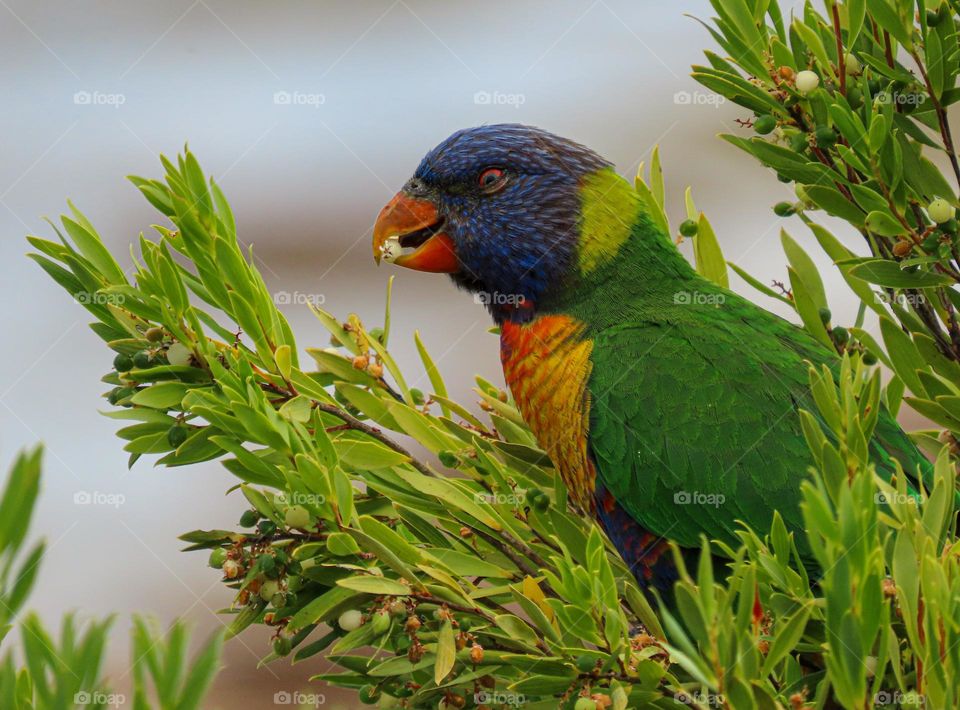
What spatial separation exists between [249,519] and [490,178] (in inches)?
38.4

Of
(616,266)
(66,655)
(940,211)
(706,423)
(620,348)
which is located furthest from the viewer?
(616,266)

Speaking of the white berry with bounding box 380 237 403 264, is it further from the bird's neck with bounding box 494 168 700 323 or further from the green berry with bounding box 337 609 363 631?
the green berry with bounding box 337 609 363 631

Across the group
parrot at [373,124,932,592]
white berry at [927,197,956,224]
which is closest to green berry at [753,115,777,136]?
white berry at [927,197,956,224]

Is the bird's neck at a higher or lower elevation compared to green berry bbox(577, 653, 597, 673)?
higher

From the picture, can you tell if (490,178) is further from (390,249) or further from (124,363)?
(124,363)

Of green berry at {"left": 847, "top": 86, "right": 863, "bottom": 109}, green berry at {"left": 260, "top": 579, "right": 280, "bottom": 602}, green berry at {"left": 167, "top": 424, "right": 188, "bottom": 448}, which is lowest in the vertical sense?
green berry at {"left": 260, "top": 579, "right": 280, "bottom": 602}

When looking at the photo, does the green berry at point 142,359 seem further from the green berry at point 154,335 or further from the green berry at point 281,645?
the green berry at point 281,645

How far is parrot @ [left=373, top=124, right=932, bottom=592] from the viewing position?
1209 mm

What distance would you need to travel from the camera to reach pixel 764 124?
782 millimetres

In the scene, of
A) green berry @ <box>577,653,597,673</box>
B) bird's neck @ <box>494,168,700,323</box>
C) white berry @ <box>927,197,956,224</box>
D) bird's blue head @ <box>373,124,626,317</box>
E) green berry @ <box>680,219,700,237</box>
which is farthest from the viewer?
bird's blue head @ <box>373,124,626,317</box>

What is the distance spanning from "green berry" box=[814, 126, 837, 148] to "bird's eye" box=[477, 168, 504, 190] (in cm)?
90

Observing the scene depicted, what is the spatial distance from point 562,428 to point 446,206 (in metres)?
0.51

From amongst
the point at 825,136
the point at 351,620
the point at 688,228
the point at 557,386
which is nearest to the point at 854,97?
the point at 825,136

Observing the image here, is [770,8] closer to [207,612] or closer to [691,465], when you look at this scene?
[691,465]
